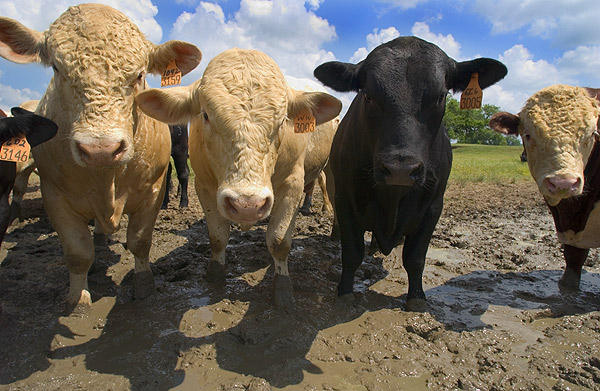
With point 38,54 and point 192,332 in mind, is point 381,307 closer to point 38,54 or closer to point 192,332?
point 192,332

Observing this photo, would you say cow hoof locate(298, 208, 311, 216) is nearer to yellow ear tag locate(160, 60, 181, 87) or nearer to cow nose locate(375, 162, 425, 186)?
yellow ear tag locate(160, 60, 181, 87)

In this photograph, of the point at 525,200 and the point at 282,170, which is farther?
the point at 525,200

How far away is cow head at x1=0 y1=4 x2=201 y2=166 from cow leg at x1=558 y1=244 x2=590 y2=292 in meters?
4.51

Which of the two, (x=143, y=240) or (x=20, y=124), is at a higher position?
(x=20, y=124)

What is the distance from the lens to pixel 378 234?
3838 mm

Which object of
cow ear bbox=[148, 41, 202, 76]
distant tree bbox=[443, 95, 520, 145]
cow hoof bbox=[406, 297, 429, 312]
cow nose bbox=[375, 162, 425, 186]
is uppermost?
distant tree bbox=[443, 95, 520, 145]

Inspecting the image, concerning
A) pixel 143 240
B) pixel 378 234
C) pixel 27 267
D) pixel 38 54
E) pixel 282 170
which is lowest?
pixel 27 267

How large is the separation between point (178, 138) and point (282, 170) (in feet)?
16.5

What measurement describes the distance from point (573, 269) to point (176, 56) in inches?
180

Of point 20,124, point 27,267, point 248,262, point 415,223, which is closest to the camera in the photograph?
point 20,124

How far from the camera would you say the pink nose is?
2.48 metres

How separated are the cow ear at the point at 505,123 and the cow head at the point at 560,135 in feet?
0.69

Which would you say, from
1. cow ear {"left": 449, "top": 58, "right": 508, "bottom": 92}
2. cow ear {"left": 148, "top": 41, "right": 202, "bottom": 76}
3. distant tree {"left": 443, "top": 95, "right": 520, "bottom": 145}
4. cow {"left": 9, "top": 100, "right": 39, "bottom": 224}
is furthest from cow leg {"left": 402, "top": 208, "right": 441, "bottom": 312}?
distant tree {"left": 443, "top": 95, "right": 520, "bottom": 145}

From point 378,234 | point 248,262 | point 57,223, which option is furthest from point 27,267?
point 378,234
